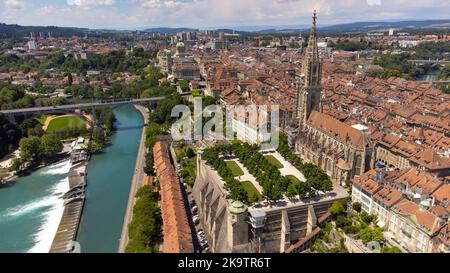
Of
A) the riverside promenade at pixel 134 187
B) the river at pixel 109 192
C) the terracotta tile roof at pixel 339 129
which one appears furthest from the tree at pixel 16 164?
the terracotta tile roof at pixel 339 129

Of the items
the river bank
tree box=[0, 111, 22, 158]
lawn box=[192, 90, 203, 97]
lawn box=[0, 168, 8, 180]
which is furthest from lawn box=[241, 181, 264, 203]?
lawn box=[192, 90, 203, 97]

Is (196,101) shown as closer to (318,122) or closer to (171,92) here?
(171,92)

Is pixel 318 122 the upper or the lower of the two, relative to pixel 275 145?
upper

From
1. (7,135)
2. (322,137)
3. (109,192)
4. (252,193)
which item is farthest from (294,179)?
(7,135)

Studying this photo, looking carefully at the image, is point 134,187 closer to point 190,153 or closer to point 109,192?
point 109,192

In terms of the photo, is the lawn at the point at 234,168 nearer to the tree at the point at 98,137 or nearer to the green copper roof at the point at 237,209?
the green copper roof at the point at 237,209
